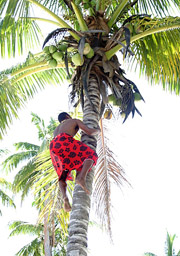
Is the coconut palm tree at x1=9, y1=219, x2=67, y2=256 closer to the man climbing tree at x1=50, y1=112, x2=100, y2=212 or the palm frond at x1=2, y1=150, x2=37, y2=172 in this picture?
the palm frond at x1=2, y1=150, x2=37, y2=172

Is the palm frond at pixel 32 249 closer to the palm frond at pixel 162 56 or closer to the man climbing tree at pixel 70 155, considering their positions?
the palm frond at pixel 162 56

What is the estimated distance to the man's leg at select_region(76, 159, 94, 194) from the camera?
342 centimetres

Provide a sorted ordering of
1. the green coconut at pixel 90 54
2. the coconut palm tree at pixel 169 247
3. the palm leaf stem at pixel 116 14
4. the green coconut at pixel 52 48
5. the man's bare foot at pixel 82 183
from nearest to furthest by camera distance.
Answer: the man's bare foot at pixel 82 183
the green coconut at pixel 90 54
the green coconut at pixel 52 48
the palm leaf stem at pixel 116 14
the coconut palm tree at pixel 169 247

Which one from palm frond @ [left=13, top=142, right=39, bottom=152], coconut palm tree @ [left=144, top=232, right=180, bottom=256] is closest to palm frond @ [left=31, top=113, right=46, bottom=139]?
palm frond @ [left=13, top=142, right=39, bottom=152]

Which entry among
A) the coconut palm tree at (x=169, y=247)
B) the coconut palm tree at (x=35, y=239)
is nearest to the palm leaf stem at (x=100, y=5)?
A: the coconut palm tree at (x=35, y=239)

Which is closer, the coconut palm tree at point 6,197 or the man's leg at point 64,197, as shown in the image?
the man's leg at point 64,197

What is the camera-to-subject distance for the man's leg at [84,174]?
342 centimetres

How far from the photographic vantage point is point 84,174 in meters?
3.52

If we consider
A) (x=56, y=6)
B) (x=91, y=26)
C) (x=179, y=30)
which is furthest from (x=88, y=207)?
(x=56, y=6)

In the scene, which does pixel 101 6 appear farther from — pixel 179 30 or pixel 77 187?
pixel 77 187

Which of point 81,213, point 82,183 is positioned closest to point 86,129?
point 82,183

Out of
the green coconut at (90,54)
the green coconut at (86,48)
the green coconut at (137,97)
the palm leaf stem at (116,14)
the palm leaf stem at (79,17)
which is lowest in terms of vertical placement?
the green coconut at (137,97)

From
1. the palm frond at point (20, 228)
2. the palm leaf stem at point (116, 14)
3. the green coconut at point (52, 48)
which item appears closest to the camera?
the green coconut at point (52, 48)

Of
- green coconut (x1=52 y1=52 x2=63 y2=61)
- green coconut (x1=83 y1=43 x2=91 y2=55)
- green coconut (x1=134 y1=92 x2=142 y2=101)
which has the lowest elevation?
green coconut (x1=134 y1=92 x2=142 y2=101)
